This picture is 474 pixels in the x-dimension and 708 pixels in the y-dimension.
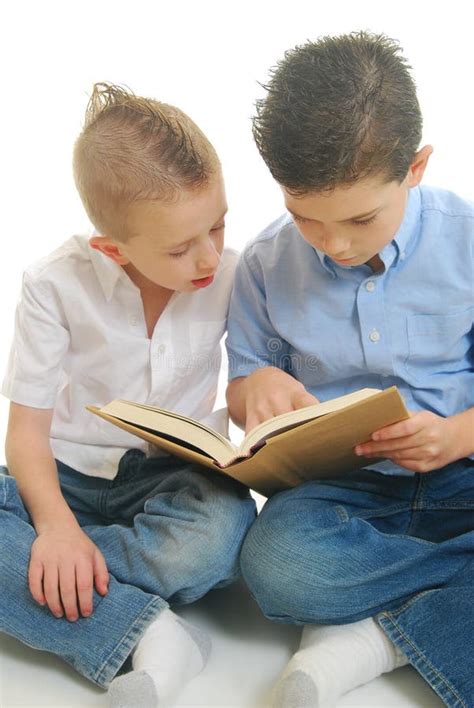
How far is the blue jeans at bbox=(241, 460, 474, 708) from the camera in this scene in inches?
43.8

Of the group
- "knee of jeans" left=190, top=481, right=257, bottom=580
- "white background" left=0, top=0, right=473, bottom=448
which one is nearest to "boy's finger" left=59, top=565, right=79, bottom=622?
"knee of jeans" left=190, top=481, right=257, bottom=580

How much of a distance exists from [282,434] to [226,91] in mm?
1260

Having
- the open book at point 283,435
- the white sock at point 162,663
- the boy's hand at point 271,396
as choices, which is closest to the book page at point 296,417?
the open book at point 283,435

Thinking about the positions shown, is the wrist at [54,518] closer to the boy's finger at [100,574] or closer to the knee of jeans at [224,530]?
the boy's finger at [100,574]

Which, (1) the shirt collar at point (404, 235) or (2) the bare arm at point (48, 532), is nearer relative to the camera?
(2) the bare arm at point (48, 532)

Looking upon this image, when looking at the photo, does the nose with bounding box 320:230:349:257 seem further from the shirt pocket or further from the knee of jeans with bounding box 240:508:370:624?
the knee of jeans with bounding box 240:508:370:624

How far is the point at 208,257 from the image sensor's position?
127cm

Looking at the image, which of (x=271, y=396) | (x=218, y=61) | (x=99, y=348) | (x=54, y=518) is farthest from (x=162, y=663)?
(x=218, y=61)

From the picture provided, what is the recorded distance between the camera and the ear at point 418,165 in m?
1.18

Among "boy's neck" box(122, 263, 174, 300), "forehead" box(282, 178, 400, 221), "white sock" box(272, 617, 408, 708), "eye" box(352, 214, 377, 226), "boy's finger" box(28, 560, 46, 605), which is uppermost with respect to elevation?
"forehead" box(282, 178, 400, 221)

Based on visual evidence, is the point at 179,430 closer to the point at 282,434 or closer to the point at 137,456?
the point at 282,434

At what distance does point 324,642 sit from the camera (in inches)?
44.4

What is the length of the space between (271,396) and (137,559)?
0.25 m

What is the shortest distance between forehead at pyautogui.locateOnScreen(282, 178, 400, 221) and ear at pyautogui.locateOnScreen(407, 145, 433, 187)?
4 centimetres
